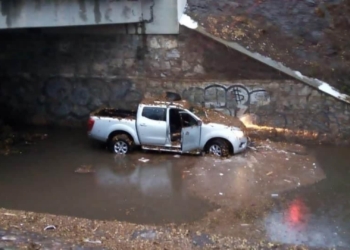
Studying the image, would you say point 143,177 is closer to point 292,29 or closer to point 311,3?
point 292,29

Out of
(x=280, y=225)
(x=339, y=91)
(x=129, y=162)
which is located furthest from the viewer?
(x=339, y=91)

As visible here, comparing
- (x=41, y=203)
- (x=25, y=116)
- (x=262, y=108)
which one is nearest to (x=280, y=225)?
(x=41, y=203)

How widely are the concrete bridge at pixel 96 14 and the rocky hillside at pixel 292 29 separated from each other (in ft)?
4.08

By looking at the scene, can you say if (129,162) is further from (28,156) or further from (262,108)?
(262,108)

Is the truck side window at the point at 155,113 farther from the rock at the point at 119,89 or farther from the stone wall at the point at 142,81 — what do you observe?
the rock at the point at 119,89

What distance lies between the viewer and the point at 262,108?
1973 centimetres

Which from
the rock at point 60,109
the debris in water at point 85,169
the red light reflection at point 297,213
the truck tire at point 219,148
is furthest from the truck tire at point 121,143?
the red light reflection at point 297,213

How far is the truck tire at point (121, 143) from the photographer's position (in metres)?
18.0

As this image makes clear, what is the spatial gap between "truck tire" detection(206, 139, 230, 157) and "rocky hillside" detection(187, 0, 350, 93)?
4231 mm

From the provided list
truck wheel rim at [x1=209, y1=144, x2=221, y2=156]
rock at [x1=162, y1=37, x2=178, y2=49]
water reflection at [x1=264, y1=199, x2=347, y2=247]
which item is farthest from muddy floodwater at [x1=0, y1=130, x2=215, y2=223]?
rock at [x1=162, y1=37, x2=178, y2=49]

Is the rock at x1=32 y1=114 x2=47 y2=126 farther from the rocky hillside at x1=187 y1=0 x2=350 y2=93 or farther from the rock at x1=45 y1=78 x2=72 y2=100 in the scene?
the rocky hillside at x1=187 y1=0 x2=350 y2=93

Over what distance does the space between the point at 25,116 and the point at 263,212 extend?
11785mm

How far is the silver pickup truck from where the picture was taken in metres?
17.6

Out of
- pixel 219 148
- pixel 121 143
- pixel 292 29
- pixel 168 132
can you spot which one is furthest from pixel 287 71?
pixel 121 143
